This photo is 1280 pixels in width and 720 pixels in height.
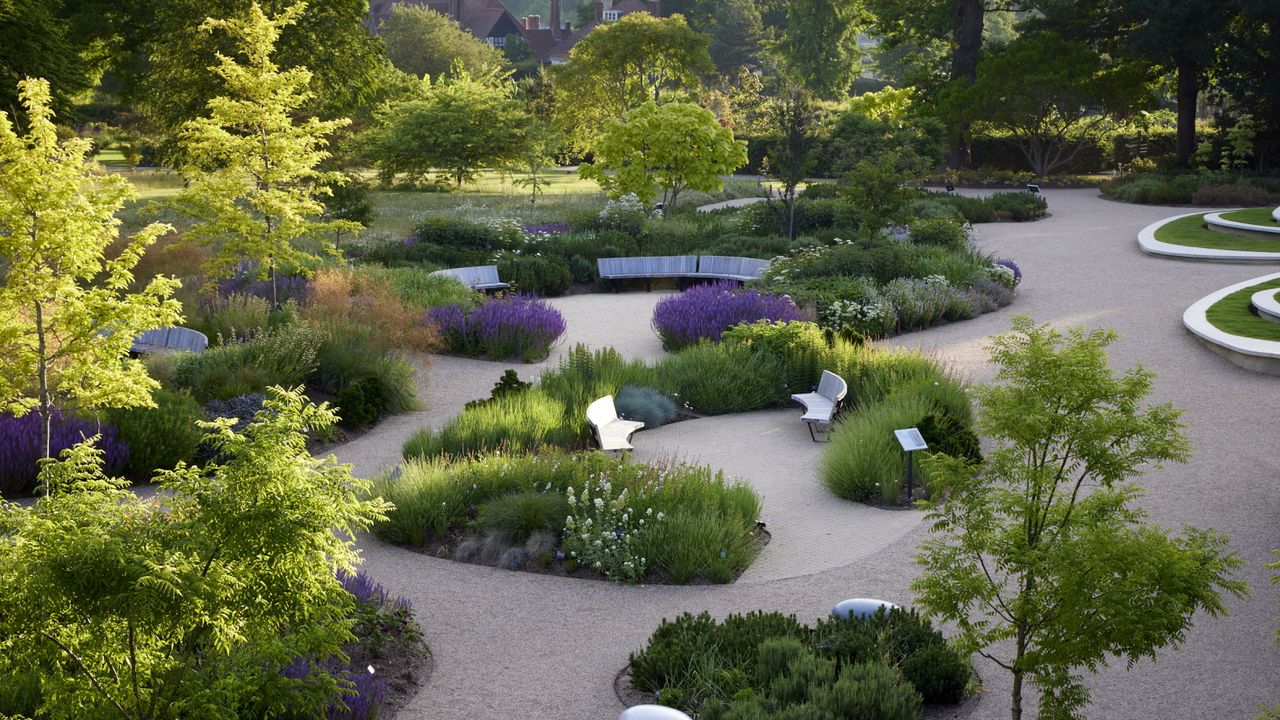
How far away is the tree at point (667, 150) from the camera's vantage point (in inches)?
973

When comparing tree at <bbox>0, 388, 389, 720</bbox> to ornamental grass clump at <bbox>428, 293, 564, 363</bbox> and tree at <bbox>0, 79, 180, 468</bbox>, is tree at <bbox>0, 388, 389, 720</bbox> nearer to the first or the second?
tree at <bbox>0, 79, 180, 468</bbox>

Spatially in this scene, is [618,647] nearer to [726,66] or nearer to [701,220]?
[701,220]

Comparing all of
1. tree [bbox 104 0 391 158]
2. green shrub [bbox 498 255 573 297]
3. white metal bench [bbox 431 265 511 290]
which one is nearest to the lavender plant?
white metal bench [bbox 431 265 511 290]

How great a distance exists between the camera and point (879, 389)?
36.5 ft

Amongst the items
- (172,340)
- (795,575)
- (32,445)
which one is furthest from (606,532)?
(172,340)

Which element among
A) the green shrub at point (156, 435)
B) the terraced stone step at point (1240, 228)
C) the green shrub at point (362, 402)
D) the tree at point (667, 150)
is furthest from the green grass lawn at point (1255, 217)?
the green shrub at point (156, 435)

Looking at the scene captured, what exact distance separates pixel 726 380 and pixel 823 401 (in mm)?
1105

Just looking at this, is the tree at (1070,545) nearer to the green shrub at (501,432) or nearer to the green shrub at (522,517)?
the green shrub at (522,517)

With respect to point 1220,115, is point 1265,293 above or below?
below

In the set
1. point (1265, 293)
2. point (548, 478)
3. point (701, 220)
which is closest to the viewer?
point (548, 478)

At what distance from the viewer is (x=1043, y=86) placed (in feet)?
113

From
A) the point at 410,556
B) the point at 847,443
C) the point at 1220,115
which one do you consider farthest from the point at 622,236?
the point at 1220,115

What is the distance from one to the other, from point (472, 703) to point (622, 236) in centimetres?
1653

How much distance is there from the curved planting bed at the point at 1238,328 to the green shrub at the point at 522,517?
8.30m
